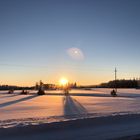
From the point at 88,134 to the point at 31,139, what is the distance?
232cm

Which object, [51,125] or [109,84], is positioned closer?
[51,125]

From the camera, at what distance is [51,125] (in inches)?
519

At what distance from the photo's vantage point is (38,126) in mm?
12773

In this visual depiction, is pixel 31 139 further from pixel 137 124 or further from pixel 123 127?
pixel 137 124

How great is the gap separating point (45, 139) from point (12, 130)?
5.53ft

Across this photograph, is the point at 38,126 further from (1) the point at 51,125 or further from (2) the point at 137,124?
(2) the point at 137,124

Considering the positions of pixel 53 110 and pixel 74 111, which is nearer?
pixel 74 111

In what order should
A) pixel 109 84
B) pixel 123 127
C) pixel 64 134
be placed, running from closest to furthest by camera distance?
pixel 64 134 < pixel 123 127 < pixel 109 84

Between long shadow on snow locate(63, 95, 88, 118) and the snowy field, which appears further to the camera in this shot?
long shadow on snow locate(63, 95, 88, 118)

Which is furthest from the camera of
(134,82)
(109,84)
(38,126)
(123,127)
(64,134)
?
(109,84)

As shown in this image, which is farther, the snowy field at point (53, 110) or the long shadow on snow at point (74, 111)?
the long shadow on snow at point (74, 111)

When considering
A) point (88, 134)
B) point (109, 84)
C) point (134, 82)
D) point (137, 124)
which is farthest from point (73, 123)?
point (109, 84)

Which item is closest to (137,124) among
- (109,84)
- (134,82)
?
(134,82)

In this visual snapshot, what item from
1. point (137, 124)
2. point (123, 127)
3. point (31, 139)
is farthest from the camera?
point (137, 124)
